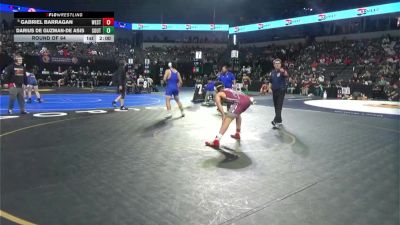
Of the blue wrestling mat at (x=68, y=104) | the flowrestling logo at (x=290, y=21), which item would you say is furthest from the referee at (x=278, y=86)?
the flowrestling logo at (x=290, y=21)

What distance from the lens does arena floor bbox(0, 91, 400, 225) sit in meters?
3.43

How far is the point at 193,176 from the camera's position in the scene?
15.4 feet

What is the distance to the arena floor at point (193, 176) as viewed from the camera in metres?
3.43

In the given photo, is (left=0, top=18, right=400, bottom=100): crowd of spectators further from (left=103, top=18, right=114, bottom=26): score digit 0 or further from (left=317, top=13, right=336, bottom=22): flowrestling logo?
(left=103, top=18, right=114, bottom=26): score digit 0

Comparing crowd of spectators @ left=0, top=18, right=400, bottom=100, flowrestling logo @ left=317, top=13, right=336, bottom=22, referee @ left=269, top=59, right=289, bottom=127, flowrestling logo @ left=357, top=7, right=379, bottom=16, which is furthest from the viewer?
flowrestling logo @ left=317, top=13, right=336, bottom=22

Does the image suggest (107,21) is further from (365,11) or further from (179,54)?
(179,54)

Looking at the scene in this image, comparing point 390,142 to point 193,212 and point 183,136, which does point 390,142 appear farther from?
point 193,212

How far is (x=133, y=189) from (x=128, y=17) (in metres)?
41.4

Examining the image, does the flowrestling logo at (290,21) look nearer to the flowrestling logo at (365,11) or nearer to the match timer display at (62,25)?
the flowrestling logo at (365,11)

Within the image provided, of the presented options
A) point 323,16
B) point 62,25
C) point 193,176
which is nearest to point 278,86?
point 193,176

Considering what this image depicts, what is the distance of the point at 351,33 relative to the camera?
3409 cm

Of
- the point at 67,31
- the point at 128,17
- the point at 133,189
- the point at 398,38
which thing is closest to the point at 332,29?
the point at 398,38

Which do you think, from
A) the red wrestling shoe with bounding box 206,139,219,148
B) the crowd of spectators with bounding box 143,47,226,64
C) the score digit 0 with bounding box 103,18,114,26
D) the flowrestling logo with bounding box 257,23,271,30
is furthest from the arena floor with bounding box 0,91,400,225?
the crowd of spectators with bounding box 143,47,226,64

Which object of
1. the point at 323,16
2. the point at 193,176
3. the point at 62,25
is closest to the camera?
the point at 193,176
